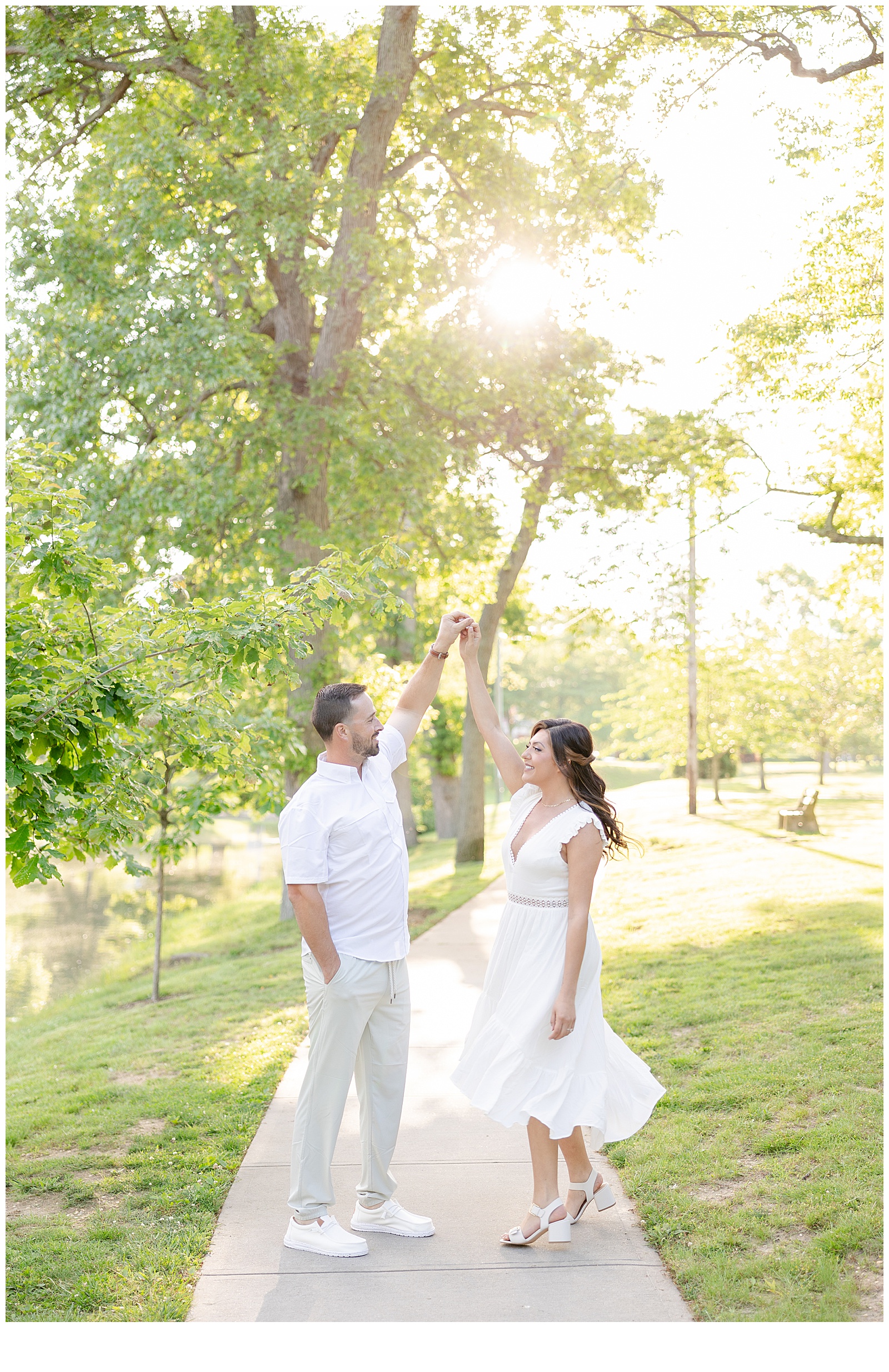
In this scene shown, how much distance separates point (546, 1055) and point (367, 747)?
4.61 feet

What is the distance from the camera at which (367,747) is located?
4391mm

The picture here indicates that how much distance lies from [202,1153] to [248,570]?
7719 millimetres

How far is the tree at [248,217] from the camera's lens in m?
11.5

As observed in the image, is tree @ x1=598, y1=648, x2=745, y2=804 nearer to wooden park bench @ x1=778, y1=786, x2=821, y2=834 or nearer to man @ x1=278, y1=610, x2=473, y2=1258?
wooden park bench @ x1=778, y1=786, x2=821, y2=834

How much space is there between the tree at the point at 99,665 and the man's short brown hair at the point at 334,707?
0.32 metres

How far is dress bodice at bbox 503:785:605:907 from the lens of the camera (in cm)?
436

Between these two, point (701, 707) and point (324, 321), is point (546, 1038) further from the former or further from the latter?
point (701, 707)

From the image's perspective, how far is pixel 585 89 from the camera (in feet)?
42.3

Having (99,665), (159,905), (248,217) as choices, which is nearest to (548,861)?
(99,665)

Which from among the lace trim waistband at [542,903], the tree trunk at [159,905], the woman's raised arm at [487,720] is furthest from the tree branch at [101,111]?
the lace trim waistband at [542,903]

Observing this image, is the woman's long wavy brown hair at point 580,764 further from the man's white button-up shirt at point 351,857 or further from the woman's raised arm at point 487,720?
the man's white button-up shirt at point 351,857

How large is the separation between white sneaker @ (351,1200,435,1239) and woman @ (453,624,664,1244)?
1.08 ft

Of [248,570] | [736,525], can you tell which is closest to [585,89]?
[736,525]

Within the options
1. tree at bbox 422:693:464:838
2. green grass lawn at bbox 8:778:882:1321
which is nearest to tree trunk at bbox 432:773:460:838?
tree at bbox 422:693:464:838
